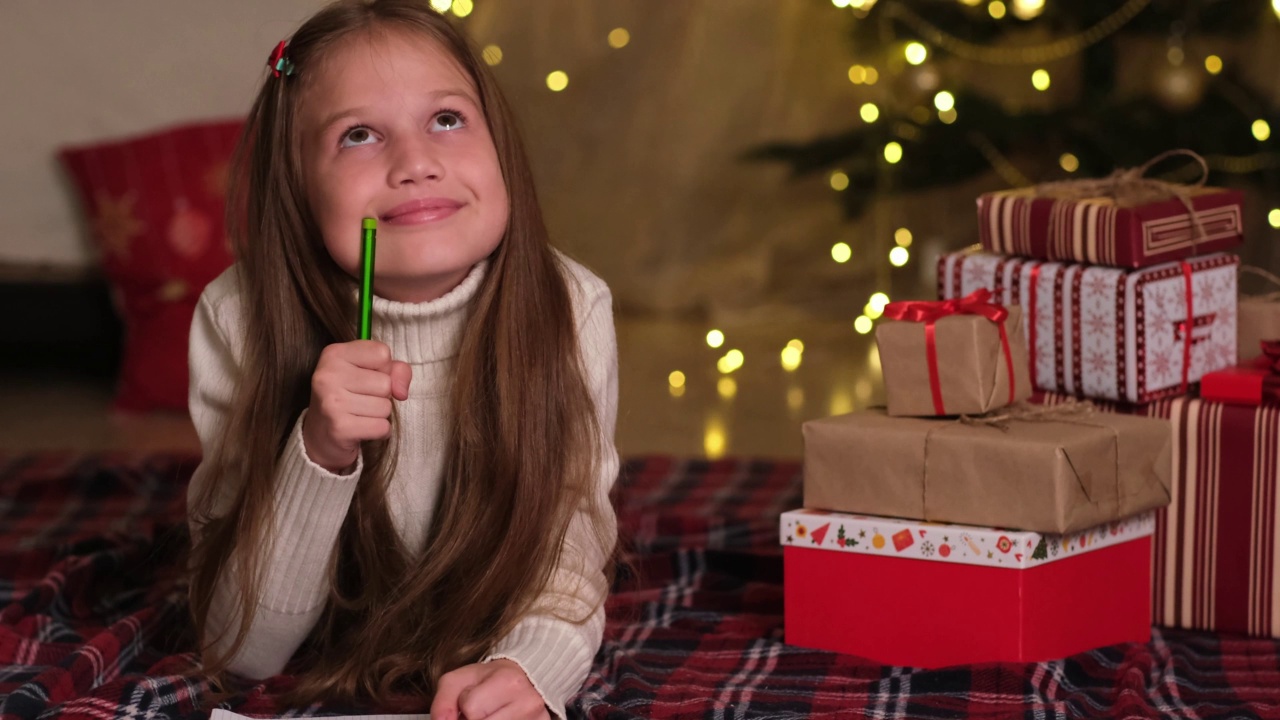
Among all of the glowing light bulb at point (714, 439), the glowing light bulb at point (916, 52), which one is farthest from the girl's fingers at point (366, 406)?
the glowing light bulb at point (916, 52)

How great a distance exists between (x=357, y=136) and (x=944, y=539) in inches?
21.4

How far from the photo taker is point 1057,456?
1.12 metres

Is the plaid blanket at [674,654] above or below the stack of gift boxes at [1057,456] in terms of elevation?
below

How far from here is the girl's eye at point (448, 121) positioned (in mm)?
1118

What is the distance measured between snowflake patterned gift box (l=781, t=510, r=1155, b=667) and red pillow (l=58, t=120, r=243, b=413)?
5.32 ft

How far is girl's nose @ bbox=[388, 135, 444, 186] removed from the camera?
107cm

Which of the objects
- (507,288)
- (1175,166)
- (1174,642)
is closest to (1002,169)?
(1175,166)

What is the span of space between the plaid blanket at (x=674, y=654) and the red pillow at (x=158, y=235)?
0.83 meters

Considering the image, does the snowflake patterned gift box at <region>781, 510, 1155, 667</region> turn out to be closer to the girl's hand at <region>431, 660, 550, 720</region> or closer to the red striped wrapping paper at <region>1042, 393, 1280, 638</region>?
the red striped wrapping paper at <region>1042, 393, 1280, 638</region>

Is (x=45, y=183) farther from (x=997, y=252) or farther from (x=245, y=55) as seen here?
(x=997, y=252)

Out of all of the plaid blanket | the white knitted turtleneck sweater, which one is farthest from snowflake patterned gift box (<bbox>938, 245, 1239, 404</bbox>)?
the white knitted turtleneck sweater

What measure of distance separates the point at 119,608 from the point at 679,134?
2.04m

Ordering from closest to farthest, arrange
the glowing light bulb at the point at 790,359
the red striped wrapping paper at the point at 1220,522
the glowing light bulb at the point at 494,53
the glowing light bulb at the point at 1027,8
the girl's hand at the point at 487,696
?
the girl's hand at the point at 487,696 < the red striped wrapping paper at the point at 1220,522 < the glowing light bulb at the point at 1027,8 < the glowing light bulb at the point at 790,359 < the glowing light bulb at the point at 494,53

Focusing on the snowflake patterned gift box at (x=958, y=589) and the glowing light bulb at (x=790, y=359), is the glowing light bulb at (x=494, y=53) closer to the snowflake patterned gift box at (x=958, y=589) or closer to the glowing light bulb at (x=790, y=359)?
the glowing light bulb at (x=790, y=359)
